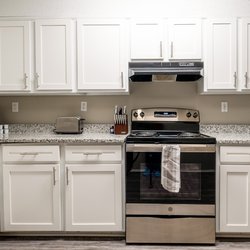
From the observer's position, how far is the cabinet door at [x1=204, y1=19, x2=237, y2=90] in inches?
103

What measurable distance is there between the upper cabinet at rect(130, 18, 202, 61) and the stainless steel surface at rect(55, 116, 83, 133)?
2.65 ft

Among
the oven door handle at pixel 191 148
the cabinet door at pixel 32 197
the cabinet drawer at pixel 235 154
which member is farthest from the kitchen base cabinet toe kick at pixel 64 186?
the cabinet drawer at pixel 235 154

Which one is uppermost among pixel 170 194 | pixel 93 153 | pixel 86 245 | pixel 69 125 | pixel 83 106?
pixel 83 106

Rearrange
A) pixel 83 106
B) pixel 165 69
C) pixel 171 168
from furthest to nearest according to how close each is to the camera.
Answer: pixel 83 106
pixel 165 69
pixel 171 168

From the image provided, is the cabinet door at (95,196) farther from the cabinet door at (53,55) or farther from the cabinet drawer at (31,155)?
the cabinet door at (53,55)

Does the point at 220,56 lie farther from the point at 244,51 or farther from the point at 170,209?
the point at 170,209

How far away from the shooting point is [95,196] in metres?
2.41

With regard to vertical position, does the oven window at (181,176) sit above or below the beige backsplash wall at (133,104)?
below

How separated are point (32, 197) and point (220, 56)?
2.09 meters

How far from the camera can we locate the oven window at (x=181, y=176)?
232 centimetres

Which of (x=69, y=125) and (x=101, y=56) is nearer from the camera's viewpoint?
(x=101, y=56)

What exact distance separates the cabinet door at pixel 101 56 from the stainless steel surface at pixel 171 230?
1212 mm

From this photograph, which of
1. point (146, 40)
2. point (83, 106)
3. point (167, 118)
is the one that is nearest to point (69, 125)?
point (83, 106)

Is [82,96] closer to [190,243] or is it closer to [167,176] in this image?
[167,176]
